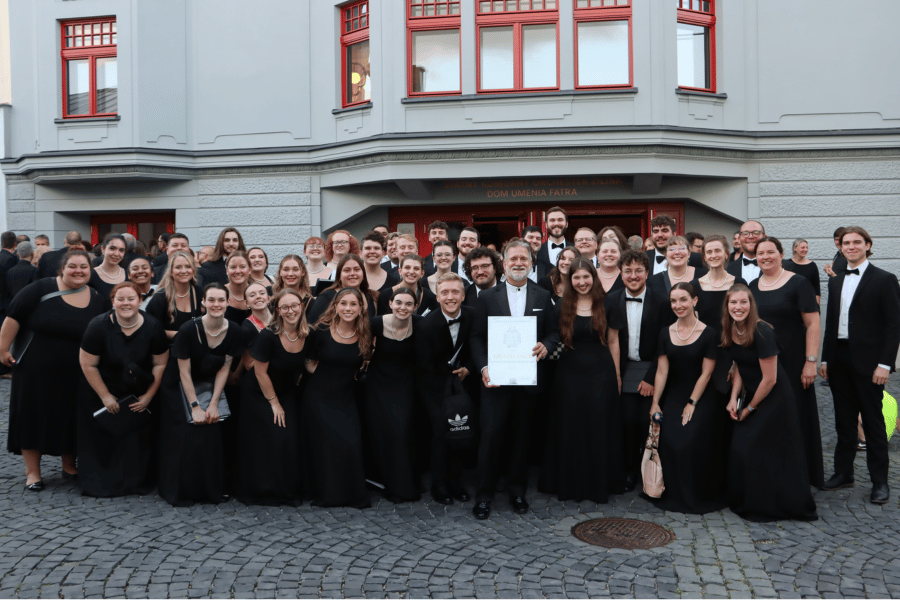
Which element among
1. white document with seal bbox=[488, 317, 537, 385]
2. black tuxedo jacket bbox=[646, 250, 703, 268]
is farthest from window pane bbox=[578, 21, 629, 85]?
white document with seal bbox=[488, 317, 537, 385]

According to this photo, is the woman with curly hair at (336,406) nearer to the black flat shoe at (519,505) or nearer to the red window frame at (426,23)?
the black flat shoe at (519,505)

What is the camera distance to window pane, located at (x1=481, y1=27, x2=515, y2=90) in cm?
1363

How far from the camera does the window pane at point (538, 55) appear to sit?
44.3ft

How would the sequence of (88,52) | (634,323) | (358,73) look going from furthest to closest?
(88,52) → (358,73) → (634,323)

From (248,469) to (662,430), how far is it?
11.1 feet

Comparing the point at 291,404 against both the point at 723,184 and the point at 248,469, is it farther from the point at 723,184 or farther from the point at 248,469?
the point at 723,184

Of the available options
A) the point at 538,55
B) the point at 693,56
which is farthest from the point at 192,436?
the point at 693,56

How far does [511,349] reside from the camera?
18.8ft

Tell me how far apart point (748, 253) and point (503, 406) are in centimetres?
392

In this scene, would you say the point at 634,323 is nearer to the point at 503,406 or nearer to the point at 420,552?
the point at 503,406

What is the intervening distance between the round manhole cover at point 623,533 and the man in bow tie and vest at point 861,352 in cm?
192

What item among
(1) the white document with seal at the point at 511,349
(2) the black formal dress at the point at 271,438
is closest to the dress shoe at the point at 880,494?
(1) the white document with seal at the point at 511,349

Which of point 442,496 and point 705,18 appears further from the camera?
point 705,18

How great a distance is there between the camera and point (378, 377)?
20.1 ft
